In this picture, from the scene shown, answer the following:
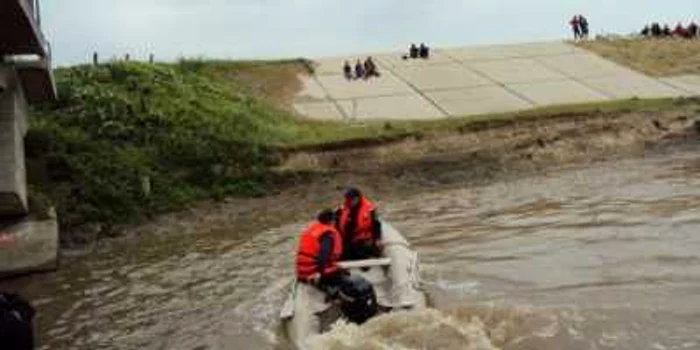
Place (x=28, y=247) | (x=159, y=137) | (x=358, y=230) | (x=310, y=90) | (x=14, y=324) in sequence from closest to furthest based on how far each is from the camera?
1. (x=14, y=324)
2. (x=358, y=230)
3. (x=28, y=247)
4. (x=159, y=137)
5. (x=310, y=90)

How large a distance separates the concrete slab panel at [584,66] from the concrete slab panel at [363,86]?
5.97 m

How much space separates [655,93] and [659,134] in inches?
229

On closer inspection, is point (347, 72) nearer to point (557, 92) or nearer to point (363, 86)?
point (363, 86)

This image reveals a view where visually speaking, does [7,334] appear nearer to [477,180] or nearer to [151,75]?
[477,180]

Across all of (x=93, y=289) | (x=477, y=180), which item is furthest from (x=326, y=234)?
(x=477, y=180)

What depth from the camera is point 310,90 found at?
A: 3769 cm

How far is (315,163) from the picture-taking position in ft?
93.0

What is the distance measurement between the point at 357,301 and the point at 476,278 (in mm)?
→ 4408

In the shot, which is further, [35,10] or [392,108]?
[392,108]

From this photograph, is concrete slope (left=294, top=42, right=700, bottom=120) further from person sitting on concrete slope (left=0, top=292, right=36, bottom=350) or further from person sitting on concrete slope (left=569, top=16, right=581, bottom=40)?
person sitting on concrete slope (left=0, top=292, right=36, bottom=350)

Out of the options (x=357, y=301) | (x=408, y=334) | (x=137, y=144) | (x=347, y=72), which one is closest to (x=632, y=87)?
(x=347, y=72)

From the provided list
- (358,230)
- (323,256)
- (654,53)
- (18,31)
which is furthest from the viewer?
(654,53)

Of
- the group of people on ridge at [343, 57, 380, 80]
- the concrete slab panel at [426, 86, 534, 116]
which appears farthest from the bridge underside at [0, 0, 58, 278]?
the group of people on ridge at [343, 57, 380, 80]

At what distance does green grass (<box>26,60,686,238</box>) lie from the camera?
2553 cm
